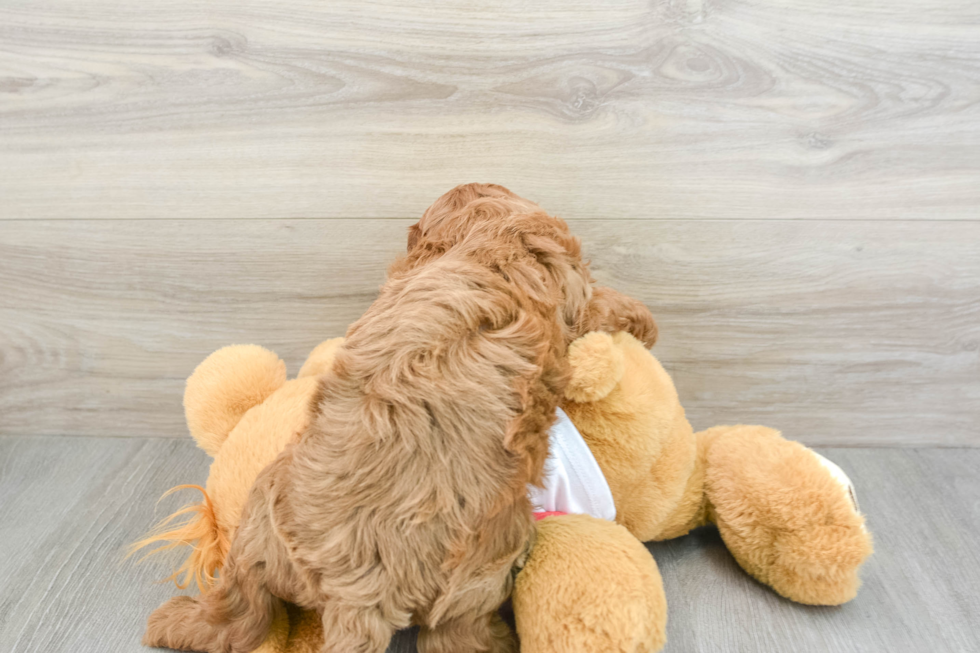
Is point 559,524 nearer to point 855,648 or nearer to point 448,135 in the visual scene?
point 855,648

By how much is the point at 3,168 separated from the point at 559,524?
0.83m

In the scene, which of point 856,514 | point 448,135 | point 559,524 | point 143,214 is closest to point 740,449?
point 856,514

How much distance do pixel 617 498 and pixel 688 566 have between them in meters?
0.16

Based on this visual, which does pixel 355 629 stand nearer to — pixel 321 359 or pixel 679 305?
pixel 321 359

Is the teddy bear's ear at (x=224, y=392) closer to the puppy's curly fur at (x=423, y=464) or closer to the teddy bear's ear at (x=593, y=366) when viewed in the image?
the puppy's curly fur at (x=423, y=464)

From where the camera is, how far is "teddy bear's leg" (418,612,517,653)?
0.51 metres

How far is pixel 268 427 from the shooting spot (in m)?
0.67

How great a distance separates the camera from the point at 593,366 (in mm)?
556

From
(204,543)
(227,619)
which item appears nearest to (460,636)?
(227,619)

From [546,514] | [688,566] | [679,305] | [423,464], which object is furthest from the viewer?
[679,305]

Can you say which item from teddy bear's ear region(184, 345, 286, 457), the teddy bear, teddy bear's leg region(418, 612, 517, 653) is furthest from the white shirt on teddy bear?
teddy bear's ear region(184, 345, 286, 457)

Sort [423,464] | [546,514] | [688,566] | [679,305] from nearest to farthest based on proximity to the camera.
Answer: [423,464] < [546,514] < [688,566] < [679,305]

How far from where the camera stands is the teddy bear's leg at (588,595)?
1.58ft

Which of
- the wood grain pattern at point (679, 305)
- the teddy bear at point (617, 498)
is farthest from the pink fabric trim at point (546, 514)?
the wood grain pattern at point (679, 305)
